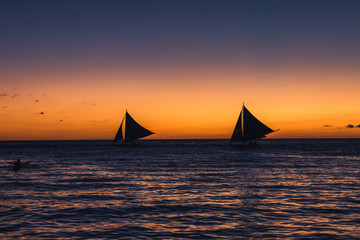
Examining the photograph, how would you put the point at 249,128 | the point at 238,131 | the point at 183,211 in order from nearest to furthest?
the point at 183,211, the point at 249,128, the point at 238,131

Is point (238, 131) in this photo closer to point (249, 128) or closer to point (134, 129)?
point (249, 128)

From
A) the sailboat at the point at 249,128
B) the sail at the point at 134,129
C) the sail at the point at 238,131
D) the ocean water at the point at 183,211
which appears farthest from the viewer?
the sail at the point at 134,129

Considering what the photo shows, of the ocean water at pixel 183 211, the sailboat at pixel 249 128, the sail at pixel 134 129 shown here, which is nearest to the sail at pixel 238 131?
the sailboat at pixel 249 128

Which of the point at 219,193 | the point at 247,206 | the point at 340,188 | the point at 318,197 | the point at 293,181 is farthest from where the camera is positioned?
the point at 293,181

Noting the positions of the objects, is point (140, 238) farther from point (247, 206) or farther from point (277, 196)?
point (277, 196)

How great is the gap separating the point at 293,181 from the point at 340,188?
17.0 ft

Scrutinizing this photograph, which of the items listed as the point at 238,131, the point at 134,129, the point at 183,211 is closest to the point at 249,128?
the point at 238,131

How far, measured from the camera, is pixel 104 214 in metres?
18.9

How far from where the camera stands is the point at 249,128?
339 feet

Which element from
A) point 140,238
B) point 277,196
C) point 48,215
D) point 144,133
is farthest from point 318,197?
point 144,133

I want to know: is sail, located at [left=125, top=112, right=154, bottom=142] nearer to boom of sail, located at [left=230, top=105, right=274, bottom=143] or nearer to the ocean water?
boom of sail, located at [left=230, top=105, right=274, bottom=143]

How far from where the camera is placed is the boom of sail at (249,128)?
3986 inches

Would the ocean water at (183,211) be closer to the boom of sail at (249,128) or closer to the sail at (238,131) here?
the boom of sail at (249,128)

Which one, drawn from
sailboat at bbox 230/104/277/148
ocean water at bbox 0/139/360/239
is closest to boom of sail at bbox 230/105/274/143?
sailboat at bbox 230/104/277/148
